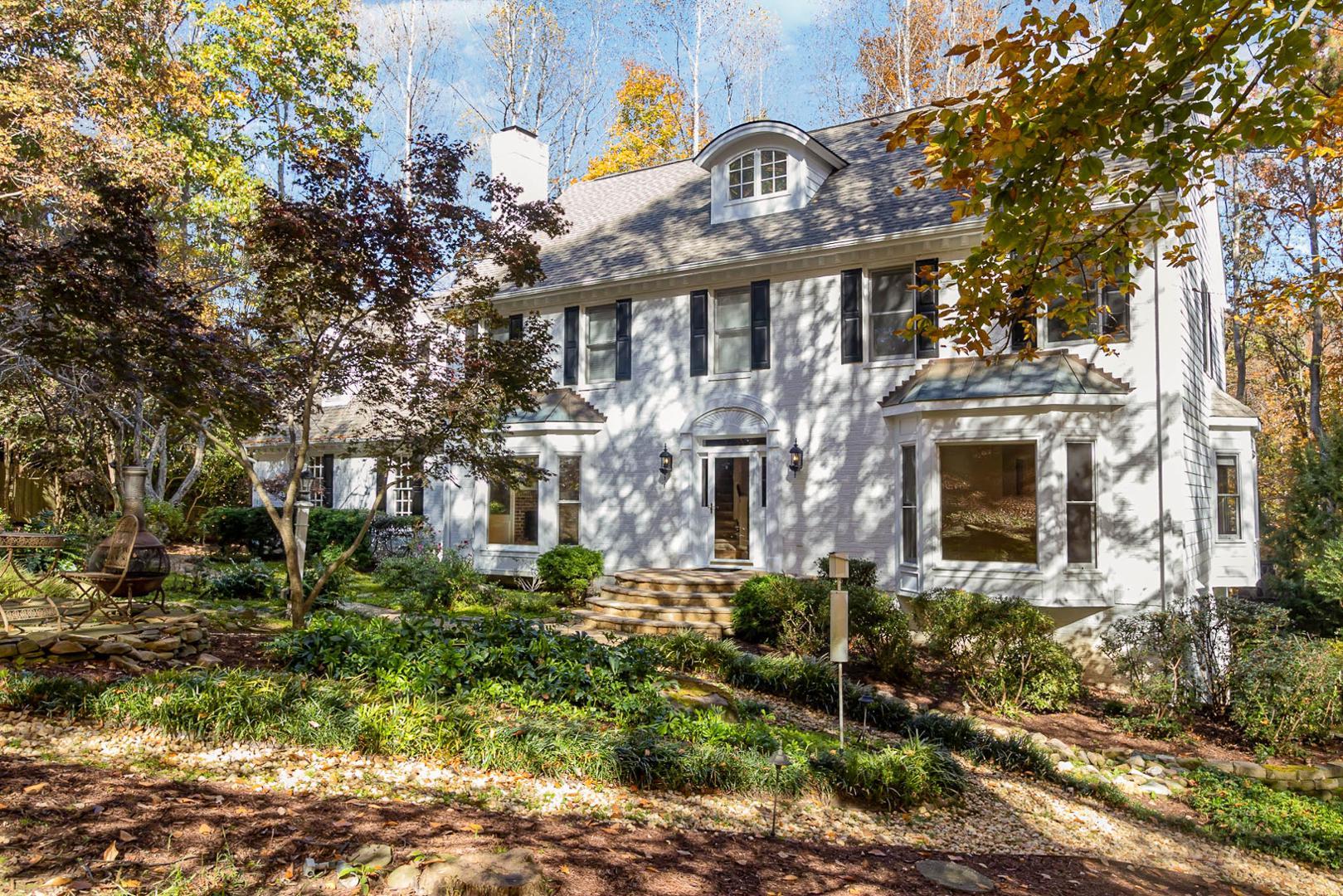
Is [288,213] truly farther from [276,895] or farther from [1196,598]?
[1196,598]

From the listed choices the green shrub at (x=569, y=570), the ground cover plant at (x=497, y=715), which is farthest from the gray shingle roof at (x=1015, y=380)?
the green shrub at (x=569, y=570)

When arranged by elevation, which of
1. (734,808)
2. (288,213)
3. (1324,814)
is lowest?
(1324,814)

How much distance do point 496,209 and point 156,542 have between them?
4950 mm

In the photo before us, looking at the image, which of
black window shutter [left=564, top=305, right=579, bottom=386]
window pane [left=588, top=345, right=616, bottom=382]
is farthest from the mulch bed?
black window shutter [left=564, top=305, right=579, bottom=386]

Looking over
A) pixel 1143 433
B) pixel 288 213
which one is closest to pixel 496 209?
pixel 288 213

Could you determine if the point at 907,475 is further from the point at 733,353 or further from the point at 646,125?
the point at 646,125

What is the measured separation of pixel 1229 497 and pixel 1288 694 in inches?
225

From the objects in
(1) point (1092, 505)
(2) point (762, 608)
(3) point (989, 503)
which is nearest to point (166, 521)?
(2) point (762, 608)

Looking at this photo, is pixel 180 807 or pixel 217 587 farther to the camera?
pixel 217 587

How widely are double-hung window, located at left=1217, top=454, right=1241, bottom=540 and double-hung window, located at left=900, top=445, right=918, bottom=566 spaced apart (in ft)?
17.8

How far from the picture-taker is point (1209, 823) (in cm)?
→ 638

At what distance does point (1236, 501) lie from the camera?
1301 centimetres

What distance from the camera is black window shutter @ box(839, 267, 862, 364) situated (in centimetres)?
1230

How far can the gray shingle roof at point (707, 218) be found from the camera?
491 inches
